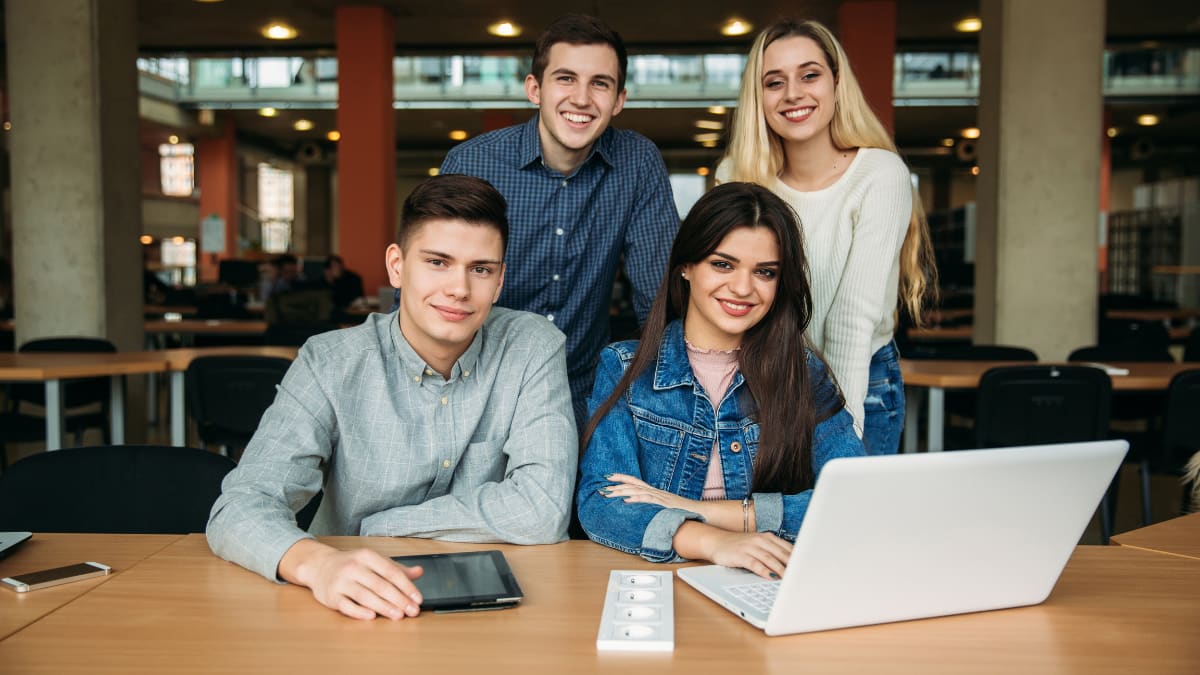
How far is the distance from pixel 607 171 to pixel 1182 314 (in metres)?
8.61

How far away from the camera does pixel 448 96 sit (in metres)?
12.5

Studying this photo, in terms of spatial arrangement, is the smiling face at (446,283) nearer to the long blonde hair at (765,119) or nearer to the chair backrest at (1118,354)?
the long blonde hair at (765,119)

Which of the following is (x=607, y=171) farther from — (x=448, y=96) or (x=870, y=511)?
(x=448, y=96)

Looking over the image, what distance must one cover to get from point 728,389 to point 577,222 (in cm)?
68

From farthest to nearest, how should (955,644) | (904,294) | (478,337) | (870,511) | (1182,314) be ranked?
1. (1182,314)
2. (904,294)
3. (478,337)
4. (955,644)
5. (870,511)

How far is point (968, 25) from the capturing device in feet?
28.8

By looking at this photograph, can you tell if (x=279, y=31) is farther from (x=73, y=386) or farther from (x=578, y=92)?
(x=578, y=92)

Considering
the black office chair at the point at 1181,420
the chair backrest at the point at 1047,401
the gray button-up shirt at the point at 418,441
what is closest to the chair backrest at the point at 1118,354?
the black office chair at the point at 1181,420

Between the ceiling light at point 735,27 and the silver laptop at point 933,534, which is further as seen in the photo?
the ceiling light at point 735,27

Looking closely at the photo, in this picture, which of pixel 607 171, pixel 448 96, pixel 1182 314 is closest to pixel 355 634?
pixel 607 171

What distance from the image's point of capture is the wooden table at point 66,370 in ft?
13.4

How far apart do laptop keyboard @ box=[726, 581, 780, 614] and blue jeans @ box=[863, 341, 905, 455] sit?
82 cm

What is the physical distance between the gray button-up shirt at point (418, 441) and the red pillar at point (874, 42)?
684 cm

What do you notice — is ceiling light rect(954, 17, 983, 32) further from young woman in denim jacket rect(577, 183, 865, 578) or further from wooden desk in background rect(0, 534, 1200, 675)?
wooden desk in background rect(0, 534, 1200, 675)
